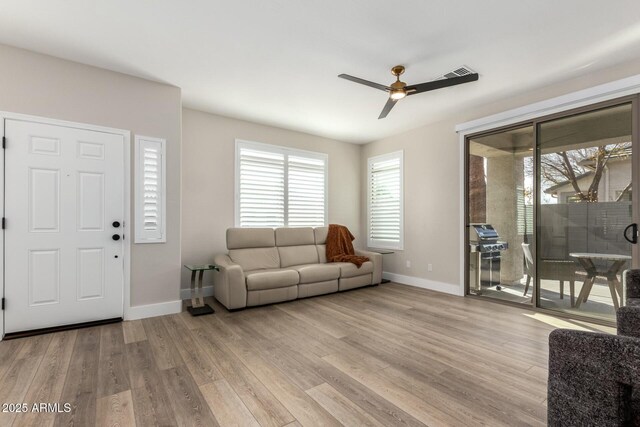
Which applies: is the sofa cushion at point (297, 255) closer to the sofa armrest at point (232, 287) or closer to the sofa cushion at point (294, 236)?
the sofa cushion at point (294, 236)

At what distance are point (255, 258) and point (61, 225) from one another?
239 centimetres

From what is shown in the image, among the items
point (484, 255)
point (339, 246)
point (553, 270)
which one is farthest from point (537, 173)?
point (339, 246)

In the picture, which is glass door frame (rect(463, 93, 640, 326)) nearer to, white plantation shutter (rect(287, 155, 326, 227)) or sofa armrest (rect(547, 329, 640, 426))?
white plantation shutter (rect(287, 155, 326, 227))

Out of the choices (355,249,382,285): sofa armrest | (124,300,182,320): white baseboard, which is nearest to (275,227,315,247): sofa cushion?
(355,249,382,285): sofa armrest

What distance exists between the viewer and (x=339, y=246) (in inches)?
213

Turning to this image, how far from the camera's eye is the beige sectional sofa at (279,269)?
153 inches

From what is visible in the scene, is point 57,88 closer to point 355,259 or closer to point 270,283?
point 270,283

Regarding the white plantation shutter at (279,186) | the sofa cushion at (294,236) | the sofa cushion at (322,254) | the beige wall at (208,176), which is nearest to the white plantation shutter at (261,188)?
the white plantation shutter at (279,186)

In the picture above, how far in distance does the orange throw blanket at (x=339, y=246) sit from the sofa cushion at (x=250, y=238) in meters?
1.06

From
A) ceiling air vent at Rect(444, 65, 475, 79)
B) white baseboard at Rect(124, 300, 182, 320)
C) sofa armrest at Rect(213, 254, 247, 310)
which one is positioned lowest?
white baseboard at Rect(124, 300, 182, 320)

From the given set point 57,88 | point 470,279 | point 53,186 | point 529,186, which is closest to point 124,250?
point 53,186

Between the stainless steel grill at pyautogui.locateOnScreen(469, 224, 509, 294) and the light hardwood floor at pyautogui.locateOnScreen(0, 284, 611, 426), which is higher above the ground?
the stainless steel grill at pyautogui.locateOnScreen(469, 224, 509, 294)

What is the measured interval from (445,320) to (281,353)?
1998mm

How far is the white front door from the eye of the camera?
2945 mm
